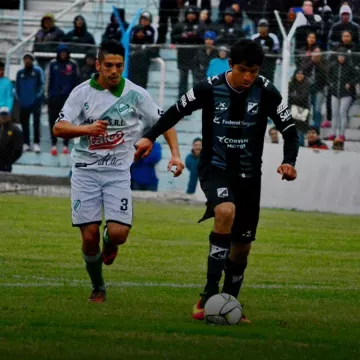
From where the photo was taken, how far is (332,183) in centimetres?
2400

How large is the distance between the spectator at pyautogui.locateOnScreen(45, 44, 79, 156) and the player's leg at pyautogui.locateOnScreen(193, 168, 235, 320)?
16519 mm

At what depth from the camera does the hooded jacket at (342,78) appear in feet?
78.3

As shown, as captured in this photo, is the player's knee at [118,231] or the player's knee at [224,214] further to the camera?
the player's knee at [118,231]

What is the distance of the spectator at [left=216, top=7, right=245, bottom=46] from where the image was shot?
2627 centimetres

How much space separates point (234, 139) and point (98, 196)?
143 cm

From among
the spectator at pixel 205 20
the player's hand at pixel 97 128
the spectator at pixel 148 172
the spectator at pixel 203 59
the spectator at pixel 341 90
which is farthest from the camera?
the spectator at pixel 205 20

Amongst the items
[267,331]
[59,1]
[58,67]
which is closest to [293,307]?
[267,331]

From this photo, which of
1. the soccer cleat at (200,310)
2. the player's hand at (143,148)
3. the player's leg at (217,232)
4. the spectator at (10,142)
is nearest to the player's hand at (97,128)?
the player's hand at (143,148)

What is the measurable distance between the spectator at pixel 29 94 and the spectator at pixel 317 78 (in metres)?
5.78

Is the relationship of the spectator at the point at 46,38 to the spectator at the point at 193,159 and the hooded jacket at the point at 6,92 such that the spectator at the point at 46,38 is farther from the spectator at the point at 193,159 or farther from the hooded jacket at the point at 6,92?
the spectator at the point at 193,159

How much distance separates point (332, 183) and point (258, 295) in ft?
42.7

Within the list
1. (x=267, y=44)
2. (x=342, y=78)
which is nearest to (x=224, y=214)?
(x=342, y=78)

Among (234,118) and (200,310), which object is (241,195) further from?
(200,310)

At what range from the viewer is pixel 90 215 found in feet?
34.0
